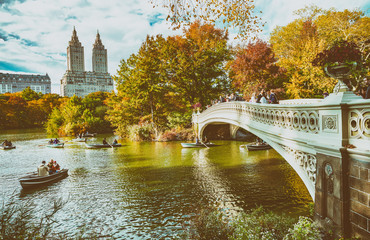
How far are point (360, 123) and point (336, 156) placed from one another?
83 cm

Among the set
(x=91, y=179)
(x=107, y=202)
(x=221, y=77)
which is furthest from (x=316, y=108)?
(x=221, y=77)

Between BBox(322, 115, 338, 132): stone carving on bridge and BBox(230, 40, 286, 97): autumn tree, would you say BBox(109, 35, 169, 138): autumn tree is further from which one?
BBox(322, 115, 338, 132): stone carving on bridge

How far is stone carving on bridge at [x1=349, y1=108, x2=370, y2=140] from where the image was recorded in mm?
4500

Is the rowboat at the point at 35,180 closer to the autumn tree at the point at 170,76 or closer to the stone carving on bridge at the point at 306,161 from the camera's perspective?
the stone carving on bridge at the point at 306,161

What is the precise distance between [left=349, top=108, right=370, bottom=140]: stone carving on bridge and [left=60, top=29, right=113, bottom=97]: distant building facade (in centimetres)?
15747

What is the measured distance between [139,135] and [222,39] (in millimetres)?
16987

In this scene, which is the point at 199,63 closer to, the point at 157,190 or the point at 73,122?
the point at 157,190

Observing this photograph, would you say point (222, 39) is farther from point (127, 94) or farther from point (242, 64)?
point (127, 94)

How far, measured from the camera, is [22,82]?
161 m

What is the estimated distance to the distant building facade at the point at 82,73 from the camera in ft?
485

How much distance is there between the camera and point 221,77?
33594 millimetres

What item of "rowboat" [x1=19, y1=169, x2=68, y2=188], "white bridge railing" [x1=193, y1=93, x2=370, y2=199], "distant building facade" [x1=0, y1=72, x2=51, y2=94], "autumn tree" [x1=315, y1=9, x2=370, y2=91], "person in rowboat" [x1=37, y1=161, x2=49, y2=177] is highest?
"distant building facade" [x1=0, y1=72, x2=51, y2=94]

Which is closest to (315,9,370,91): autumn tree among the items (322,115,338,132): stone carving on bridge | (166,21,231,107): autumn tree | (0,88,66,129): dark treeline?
(166,21,231,107): autumn tree

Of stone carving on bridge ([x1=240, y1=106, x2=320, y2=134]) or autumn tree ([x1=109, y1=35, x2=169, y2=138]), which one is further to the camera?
autumn tree ([x1=109, y1=35, x2=169, y2=138])
